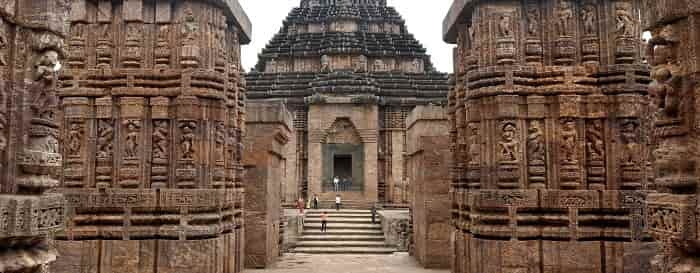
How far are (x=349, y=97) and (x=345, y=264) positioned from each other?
14484mm

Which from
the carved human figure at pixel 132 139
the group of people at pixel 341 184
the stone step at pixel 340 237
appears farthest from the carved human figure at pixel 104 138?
the group of people at pixel 341 184

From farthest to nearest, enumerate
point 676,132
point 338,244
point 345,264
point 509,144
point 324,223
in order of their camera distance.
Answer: point 324,223 < point 338,244 < point 345,264 < point 509,144 < point 676,132

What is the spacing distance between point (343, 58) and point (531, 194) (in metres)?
22.4

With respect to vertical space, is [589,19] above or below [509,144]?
above

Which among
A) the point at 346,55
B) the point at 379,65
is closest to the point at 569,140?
the point at 346,55

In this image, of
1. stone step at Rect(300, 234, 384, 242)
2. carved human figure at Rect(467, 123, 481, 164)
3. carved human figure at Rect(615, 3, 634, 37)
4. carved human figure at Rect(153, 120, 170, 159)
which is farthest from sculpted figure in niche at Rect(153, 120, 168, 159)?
stone step at Rect(300, 234, 384, 242)

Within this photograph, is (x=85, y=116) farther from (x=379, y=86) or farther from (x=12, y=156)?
(x=379, y=86)

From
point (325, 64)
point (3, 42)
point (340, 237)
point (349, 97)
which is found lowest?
point (340, 237)

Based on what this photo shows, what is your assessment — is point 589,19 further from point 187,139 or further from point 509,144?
point 187,139

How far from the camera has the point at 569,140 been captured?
9.55 metres

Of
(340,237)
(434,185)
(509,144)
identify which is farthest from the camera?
(340,237)

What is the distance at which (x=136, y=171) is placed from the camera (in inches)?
385

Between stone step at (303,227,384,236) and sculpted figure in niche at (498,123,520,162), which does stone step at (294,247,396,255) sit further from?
sculpted figure in niche at (498,123,520,162)

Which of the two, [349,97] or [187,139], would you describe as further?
[349,97]
